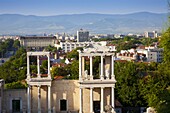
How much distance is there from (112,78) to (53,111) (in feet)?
14.9

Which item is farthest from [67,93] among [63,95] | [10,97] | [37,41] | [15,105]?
[37,41]

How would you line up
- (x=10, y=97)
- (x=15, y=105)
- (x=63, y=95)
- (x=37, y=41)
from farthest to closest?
(x=37, y=41)
(x=63, y=95)
(x=15, y=105)
(x=10, y=97)

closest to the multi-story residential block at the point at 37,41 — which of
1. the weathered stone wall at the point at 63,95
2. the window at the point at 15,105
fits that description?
the window at the point at 15,105

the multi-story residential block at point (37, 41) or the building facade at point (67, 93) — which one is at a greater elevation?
the multi-story residential block at point (37, 41)

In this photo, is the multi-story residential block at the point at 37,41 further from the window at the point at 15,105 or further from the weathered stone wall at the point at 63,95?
the weathered stone wall at the point at 63,95

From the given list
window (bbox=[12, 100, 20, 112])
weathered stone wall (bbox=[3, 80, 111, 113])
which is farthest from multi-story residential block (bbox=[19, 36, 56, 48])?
weathered stone wall (bbox=[3, 80, 111, 113])

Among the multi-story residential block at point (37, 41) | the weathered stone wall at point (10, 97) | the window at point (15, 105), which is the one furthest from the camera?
the multi-story residential block at point (37, 41)

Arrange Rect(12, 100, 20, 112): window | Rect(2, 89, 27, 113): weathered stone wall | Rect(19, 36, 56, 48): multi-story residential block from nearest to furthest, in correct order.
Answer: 1. Rect(2, 89, 27, 113): weathered stone wall
2. Rect(12, 100, 20, 112): window
3. Rect(19, 36, 56, 48): multi-story residential block

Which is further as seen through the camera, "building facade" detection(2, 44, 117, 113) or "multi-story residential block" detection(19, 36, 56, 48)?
"multi-story residential block" detection(19, 36, 56, 48)

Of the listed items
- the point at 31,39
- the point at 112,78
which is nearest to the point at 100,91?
the point at 112,78

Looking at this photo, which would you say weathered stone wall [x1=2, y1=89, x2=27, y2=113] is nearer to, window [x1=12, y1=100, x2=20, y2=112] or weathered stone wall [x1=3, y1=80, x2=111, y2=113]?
weathered stone wall [x1=3, y1=80, x2=111, y2=113]

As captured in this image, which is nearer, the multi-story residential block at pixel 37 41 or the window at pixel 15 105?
the window at pixel 15 105

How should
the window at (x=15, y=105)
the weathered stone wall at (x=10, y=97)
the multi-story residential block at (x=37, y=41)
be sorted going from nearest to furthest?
the weathered stone wall at (x=10, y=97) → the window at (x=15, y=105) → the multi-story residential block at (x=37, y=41)

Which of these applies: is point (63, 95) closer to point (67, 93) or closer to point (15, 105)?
point (67, 93)
